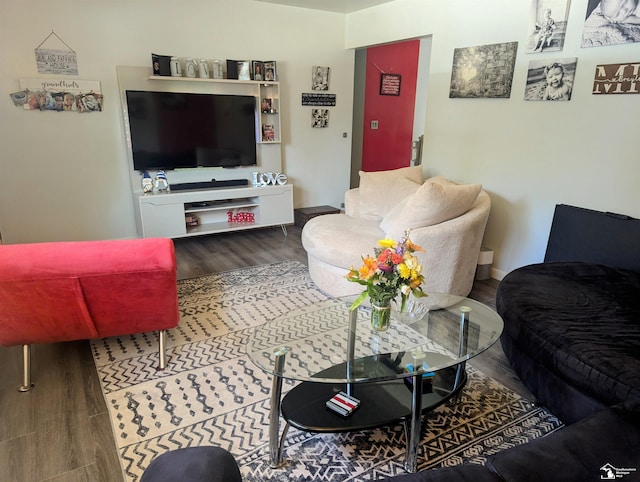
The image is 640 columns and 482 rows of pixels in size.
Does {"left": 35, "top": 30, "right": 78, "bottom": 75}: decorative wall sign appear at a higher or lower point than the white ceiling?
lower

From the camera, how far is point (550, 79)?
3.10 meters

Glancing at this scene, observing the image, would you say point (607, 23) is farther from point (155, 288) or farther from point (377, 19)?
point (155, 288)

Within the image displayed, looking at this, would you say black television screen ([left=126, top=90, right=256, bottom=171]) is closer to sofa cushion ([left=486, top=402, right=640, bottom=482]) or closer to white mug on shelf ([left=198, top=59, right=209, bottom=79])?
white mug on shelf ([left=198, top=59, right=209, bottom=79])

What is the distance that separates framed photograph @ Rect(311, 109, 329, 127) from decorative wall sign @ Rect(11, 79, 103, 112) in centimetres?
234

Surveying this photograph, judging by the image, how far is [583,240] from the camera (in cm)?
289

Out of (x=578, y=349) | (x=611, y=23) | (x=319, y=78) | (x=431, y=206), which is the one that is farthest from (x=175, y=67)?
(x=578, y=349)

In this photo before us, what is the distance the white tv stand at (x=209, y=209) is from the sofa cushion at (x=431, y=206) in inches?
81.8

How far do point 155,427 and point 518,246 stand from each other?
300 cm

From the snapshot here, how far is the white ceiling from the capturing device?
4.52 meters

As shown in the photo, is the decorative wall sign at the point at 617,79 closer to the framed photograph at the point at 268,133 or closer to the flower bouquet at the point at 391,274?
the flower bouquet at the point at 391,274

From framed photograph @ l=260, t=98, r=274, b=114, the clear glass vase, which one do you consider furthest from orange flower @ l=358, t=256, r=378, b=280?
framed photograph @ l=260, t=98, r=274, b=114

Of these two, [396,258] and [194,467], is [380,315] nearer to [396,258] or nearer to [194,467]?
[396,258]

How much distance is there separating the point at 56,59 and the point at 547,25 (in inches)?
160

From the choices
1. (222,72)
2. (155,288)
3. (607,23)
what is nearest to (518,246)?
(607,23)
